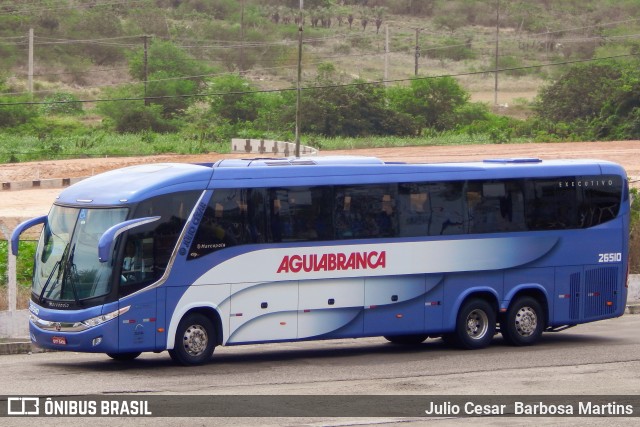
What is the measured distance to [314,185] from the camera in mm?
17266

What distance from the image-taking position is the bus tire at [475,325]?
60.9 ft

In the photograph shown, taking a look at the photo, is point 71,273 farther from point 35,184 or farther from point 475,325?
point 35,184

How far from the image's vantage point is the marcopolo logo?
1702 centimetres

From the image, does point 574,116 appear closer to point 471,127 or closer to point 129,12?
point 471,127

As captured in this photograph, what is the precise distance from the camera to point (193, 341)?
53.7 feet

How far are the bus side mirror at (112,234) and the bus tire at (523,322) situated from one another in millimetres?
6521

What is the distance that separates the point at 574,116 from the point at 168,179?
208 ft

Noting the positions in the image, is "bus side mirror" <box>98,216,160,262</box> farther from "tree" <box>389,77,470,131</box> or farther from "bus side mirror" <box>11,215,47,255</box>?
"tree" <box>389,77,470,131</box>

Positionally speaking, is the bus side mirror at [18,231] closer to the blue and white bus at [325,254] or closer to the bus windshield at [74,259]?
the blue and white bus at [325,254]

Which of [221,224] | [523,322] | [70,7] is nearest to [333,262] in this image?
[221,224]

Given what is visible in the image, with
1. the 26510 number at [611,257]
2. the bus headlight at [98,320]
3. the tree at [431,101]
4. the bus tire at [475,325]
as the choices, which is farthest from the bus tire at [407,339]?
the tree at [431,101]

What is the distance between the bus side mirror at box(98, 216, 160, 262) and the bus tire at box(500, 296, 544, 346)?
6.52m

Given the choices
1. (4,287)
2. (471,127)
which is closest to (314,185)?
(4,287)

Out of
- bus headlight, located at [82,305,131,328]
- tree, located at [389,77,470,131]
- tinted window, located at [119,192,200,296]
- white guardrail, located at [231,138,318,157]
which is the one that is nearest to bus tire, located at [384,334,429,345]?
tinted window, located at [119,192,200,296]
